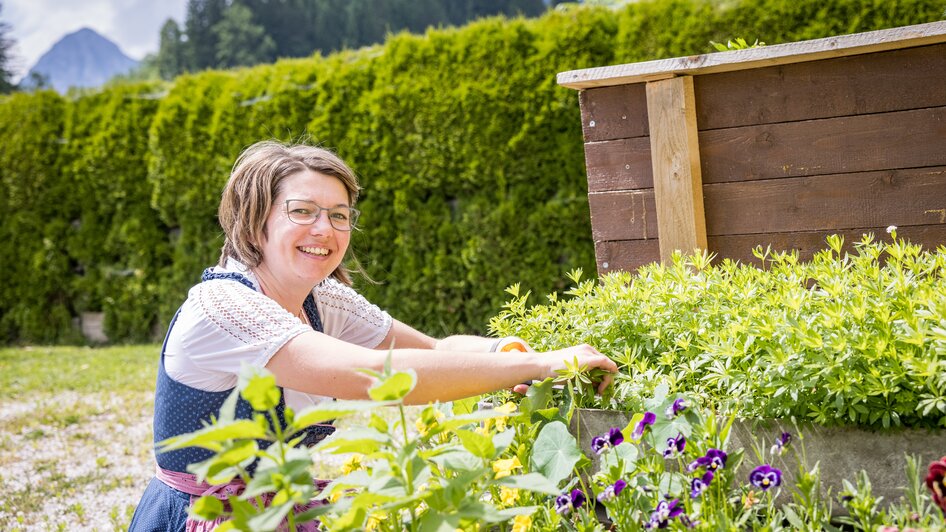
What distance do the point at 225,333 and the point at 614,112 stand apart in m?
1.48

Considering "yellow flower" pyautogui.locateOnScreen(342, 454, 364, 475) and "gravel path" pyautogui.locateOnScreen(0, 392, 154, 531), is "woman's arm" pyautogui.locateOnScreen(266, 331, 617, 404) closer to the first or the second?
"yellow flower" pyautogui.locateOnScreen(342, 454, 364, 475)

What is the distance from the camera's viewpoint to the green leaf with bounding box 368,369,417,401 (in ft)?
3.82

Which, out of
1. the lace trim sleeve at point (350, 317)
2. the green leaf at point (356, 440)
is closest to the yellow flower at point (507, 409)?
the green leaf at point (356, 440)

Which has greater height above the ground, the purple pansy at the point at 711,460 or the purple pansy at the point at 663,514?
the purple pansy at the point at 711,460

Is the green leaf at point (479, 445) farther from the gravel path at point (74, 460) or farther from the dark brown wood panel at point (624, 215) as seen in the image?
the gravel path at point (74, 460)

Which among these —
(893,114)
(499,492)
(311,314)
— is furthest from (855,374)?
(311,314)

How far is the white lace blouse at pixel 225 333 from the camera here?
1.82 meters

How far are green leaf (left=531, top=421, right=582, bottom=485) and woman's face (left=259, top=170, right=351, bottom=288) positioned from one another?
2.69ft

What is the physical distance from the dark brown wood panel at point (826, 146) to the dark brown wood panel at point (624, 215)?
208 millimetres

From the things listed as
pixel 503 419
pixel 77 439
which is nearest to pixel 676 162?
pixel 503 419

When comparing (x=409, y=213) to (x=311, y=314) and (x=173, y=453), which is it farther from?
(x=173, y=453)

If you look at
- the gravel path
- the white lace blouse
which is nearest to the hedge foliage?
the gravel path

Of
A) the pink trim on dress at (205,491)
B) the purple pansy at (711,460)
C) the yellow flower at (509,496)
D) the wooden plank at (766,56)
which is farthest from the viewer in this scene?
the wooden plank at (766,56)

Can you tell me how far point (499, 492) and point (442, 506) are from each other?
0.42 meters
